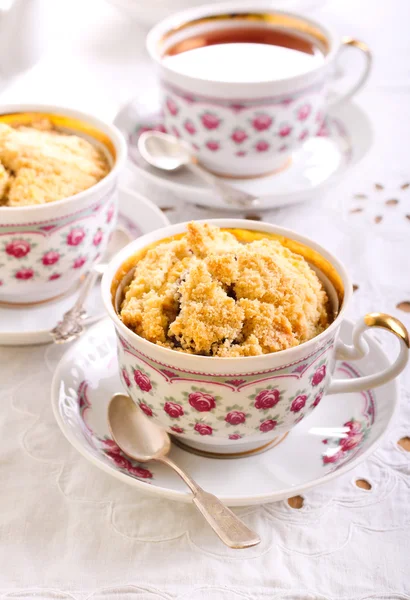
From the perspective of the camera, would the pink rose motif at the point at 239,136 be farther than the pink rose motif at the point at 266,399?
Yes

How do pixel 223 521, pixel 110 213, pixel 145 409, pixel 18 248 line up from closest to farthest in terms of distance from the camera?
pixel 223 521 → pixel 145 409 → pixel 18 248 → pixel 110 213

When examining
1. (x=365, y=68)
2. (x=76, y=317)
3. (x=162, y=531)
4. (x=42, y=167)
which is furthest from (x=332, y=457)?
(x=365, y=68)

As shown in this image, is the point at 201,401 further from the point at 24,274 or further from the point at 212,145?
the point at 212,145

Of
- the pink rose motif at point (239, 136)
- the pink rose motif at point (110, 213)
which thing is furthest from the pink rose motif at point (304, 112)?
the pink rose motif at point (110, 213)

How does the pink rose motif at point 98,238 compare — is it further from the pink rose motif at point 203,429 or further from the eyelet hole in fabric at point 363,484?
the eyelet hole in fabric at point 363,484

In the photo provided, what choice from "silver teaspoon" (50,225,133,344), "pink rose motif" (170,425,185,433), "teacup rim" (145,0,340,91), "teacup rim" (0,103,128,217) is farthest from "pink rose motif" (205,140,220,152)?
"pink rose motif" (170,425,185,433)

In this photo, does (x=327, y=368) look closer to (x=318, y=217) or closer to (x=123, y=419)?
(x=123, y=419)
